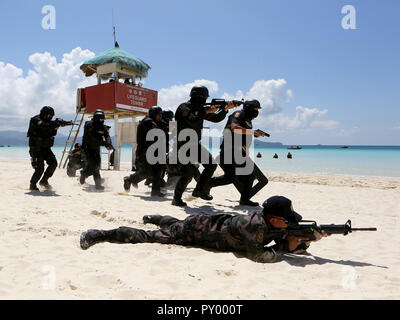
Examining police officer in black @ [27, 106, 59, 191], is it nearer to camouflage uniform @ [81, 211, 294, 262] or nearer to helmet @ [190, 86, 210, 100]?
helmet @ [190, 86, 210, 100]

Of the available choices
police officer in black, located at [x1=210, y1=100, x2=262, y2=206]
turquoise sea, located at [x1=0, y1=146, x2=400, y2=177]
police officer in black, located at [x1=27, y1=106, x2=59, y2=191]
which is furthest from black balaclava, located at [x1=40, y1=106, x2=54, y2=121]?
police officer in black, located at [x1=210, y1=100, x2=262, y2=206]

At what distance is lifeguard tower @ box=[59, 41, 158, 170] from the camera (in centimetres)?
1719

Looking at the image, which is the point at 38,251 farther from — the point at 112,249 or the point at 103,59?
the point at 103,59

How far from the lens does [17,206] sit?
18.3 feet

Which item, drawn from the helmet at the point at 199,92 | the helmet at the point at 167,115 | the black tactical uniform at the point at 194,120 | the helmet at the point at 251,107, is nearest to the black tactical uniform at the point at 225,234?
the black tactical uniform at the point at 194,120

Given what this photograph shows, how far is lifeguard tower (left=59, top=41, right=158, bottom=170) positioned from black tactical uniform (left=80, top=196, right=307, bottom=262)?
14.2 metres

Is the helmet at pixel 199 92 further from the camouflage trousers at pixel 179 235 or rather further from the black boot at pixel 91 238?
the black boot at pixel 91 238

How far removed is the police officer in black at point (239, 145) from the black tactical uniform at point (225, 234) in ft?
8.77

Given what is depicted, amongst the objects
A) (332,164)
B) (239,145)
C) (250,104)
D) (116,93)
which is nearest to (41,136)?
(239,145)

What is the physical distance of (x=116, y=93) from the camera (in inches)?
668

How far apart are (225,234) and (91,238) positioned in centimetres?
149

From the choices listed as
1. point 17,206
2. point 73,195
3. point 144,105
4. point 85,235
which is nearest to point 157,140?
point 73,195

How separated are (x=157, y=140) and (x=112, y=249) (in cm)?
452

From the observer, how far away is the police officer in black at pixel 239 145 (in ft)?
21.0
